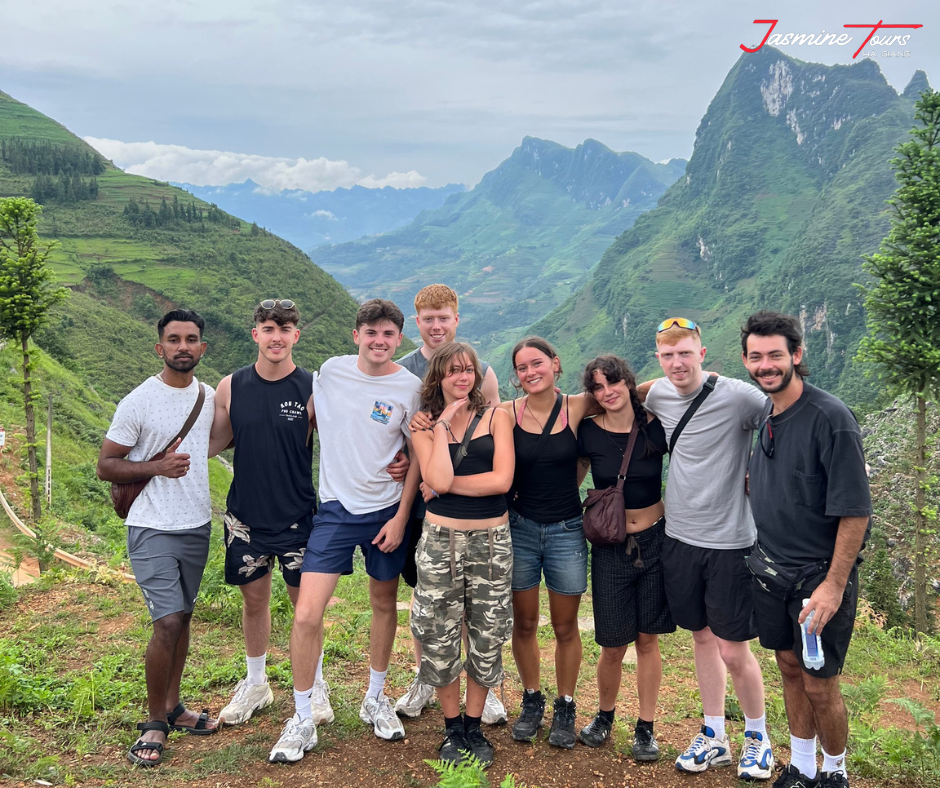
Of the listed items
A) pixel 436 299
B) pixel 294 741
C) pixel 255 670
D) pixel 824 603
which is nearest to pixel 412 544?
pixel 294 741

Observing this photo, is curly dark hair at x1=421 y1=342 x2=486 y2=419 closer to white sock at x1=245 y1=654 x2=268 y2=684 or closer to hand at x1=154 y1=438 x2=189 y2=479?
hand at x1=154 y1=438 x2=189 y2=479

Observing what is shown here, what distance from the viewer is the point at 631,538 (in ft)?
13.2

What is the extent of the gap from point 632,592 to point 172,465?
2941mm

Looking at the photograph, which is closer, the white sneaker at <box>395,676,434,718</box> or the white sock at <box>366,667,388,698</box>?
the white sock at <box>366,667,388,698</box>

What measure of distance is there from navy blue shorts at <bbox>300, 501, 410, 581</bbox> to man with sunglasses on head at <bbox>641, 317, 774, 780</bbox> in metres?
1.77

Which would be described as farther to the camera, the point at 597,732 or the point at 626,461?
the point at 597,732

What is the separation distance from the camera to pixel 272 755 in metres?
3.89

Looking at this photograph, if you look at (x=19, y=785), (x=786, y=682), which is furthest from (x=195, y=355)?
(x=786, y=682)

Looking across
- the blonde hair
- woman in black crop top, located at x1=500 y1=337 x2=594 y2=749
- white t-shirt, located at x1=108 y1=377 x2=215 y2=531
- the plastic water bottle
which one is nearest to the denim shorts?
woman in black crop top, located at x1=500 y1=337 x2=594 y2=749

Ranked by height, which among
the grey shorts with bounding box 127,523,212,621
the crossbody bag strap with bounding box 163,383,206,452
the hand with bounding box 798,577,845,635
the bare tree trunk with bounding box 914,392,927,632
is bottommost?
the bare tree trunk with bounding box 914,392,927,632

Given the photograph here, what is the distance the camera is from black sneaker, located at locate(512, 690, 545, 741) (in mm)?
4246

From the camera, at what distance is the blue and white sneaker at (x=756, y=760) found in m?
3.89

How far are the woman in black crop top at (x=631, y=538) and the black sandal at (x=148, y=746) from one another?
8.95ft

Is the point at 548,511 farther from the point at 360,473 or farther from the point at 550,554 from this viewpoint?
the point at 360,473
